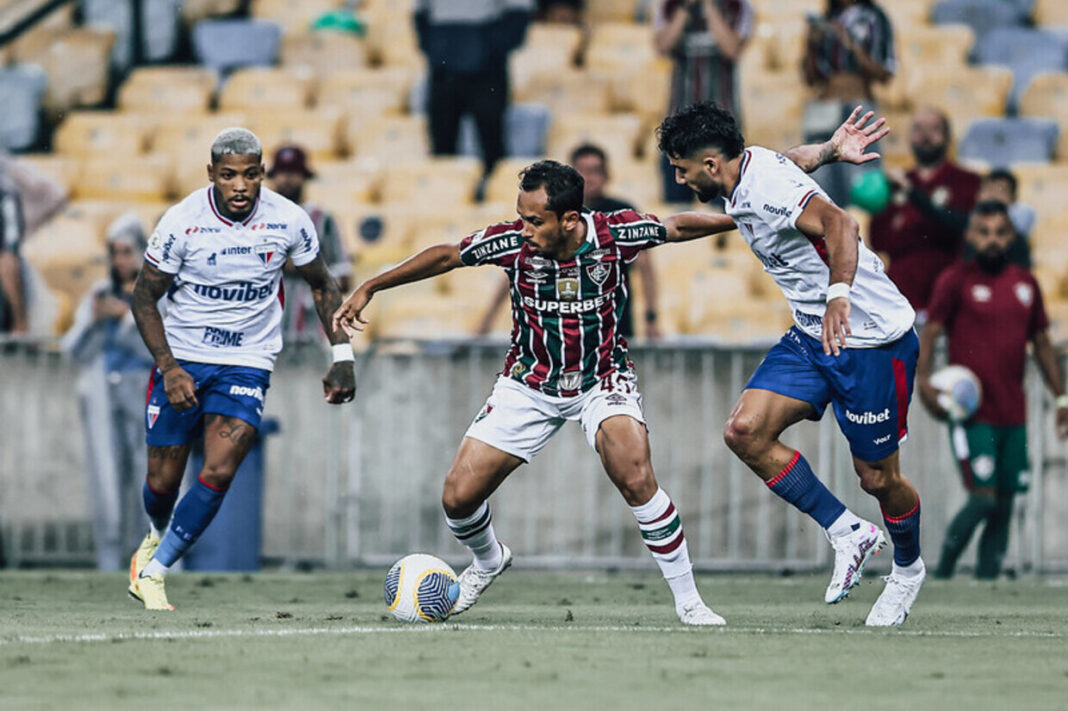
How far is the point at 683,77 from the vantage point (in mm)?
15023

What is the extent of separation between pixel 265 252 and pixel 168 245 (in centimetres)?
45

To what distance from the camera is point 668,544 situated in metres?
7.86

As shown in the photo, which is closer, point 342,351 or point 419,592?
point 419,592

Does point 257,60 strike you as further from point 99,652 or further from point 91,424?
point 99,652

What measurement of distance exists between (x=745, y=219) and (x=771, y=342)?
4.63 m

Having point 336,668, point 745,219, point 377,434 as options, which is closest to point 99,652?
point 336,668

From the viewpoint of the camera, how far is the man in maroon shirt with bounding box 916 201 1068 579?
38.4ft

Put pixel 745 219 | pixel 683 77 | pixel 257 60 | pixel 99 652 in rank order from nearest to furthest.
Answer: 1. pixel 99 652
2. pixel 745 219
3. pixel 683 77
4. pixel 257 60

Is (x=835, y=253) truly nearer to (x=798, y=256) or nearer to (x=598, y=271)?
(x=798, y=256)

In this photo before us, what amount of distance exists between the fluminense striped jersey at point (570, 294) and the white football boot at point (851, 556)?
120 cm

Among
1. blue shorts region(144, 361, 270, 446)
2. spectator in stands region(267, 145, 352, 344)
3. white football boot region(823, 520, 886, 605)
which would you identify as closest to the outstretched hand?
white football boot region(823, 520, 886, 605)

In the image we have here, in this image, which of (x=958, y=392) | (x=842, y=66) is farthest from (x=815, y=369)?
(x=842, y=66)

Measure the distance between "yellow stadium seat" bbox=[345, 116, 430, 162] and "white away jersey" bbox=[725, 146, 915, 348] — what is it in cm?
878

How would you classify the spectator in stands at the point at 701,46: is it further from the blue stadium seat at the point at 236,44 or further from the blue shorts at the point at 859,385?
the blue shorts at the point at 859,385
